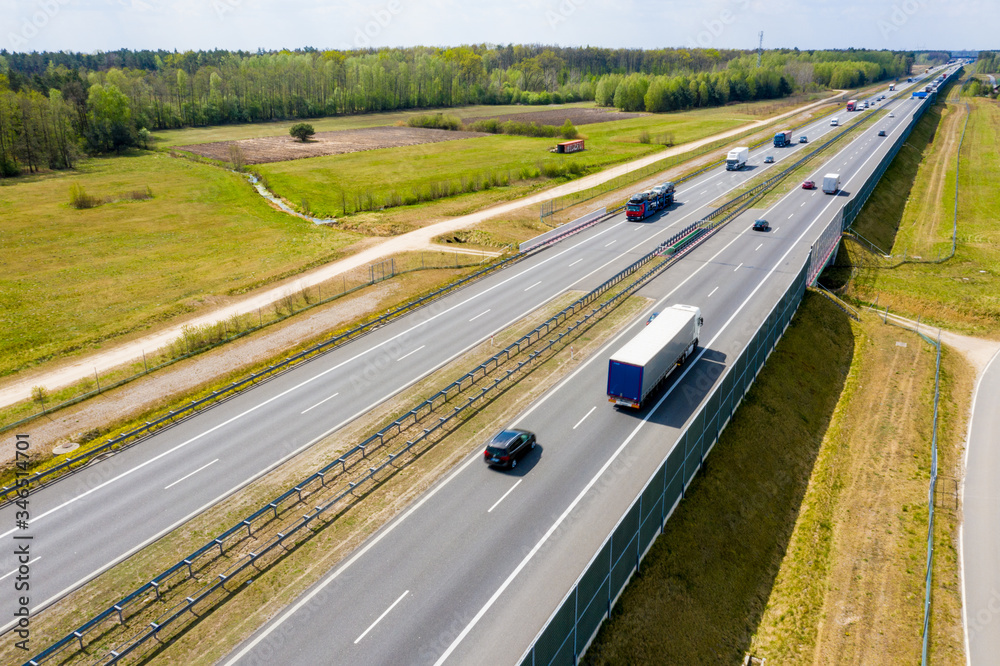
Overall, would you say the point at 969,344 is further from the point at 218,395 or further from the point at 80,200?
the point at 80,200

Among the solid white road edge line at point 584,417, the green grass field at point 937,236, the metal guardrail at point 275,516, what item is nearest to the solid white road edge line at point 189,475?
the metal guardrail at point 275,516

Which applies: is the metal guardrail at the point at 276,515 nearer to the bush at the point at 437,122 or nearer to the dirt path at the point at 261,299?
the dirt path at the point at 261,299

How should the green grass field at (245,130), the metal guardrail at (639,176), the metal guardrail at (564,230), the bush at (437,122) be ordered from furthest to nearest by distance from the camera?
the bush at (437,122)
the green grass field at (245,130)
the metal guardrail at (639,176)
the metal guardrail at (564,230)

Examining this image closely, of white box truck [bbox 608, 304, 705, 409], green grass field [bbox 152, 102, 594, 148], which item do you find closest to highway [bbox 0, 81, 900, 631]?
white box truck [bbox 608, 304, 705, 409]

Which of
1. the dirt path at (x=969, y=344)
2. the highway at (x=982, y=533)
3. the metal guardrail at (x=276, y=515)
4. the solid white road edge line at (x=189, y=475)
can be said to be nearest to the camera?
the metal guardrail at (x=276, y=515)

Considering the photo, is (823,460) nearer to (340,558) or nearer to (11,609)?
(340,558)

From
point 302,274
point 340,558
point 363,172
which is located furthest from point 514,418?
point 363,172

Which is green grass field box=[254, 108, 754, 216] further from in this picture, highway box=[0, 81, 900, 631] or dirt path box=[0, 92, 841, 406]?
highway box=[0, 81, 900, 631]

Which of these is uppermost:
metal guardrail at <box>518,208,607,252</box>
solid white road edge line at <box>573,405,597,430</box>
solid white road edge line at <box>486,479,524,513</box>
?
metal guardrail at <box>518,208,607,252</box>
